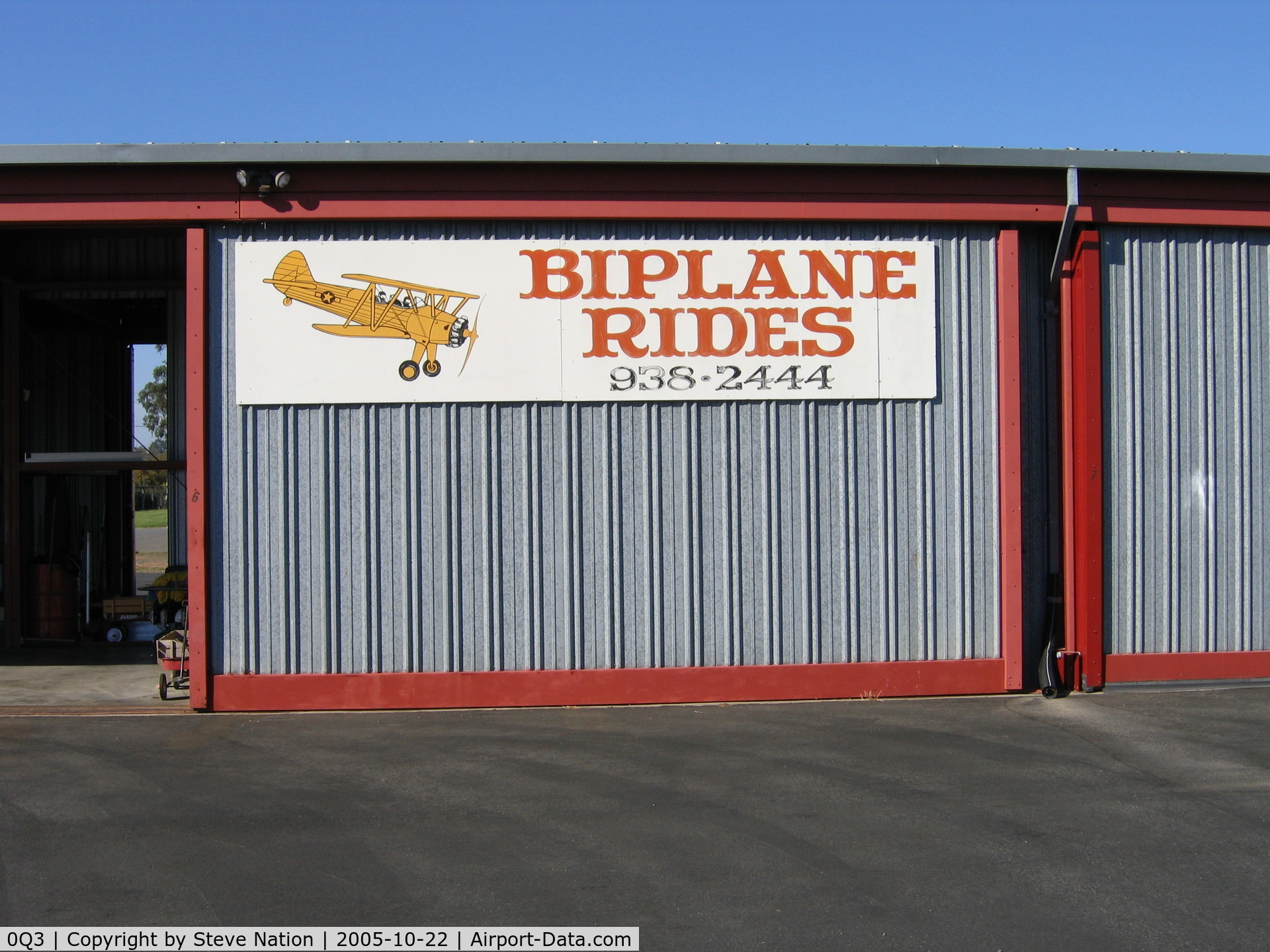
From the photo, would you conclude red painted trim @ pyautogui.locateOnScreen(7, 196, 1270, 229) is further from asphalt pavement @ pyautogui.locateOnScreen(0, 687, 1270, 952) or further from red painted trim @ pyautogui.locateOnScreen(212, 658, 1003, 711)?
asphalt pavement @ pyautogui.locateOnScreen(0, 687, 1270, 952)

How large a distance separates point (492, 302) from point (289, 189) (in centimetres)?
208

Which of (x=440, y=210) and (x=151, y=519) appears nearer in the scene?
(x=440, y=210)

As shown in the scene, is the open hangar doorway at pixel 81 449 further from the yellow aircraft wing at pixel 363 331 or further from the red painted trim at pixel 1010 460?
the red painted trim at pixel 1010 460

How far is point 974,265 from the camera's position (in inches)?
374

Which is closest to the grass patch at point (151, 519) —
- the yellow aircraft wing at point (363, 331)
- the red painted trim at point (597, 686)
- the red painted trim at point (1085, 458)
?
the red painted trim at point (597, 686)

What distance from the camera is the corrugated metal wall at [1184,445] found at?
31.4 ft

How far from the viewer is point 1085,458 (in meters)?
9.41

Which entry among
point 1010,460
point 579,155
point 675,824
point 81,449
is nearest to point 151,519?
point 81,449

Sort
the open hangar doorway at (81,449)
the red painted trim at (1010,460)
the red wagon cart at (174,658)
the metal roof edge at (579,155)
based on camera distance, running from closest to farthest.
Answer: the metal roof edge at (579,155) < the red painted trim at (1010,460) < the red wagon cart at (174,658) < the open hangar doorway at (81,449)

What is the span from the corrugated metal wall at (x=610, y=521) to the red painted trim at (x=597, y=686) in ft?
0.41

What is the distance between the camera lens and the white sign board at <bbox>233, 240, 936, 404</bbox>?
906cm

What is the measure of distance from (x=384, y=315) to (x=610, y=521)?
2.76 m

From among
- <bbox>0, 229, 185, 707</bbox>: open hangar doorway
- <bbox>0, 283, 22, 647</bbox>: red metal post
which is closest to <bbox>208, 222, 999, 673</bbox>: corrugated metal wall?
<bbox>0, 229, 185, 707</bbox>: open hangar doorway

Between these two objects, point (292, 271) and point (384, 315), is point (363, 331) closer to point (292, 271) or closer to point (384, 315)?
point (384, 315)
